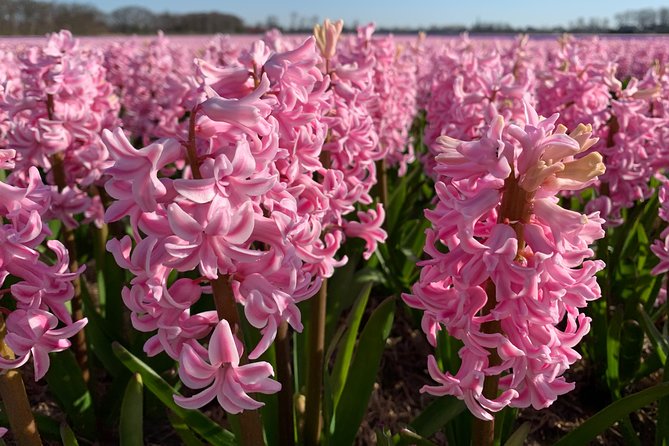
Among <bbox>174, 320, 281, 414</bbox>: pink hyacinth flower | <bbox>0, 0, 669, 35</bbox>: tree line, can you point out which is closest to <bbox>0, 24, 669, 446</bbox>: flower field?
<bbox>174, 320, 281, 414</bbox>: pink hyacinth flower

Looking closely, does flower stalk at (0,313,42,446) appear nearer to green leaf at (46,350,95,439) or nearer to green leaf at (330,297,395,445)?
green leaf at (46,350,95,439)

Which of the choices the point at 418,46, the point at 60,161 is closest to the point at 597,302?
the point at 60,161

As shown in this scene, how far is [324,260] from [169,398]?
64 centimetres

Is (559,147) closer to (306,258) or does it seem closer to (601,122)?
(306,258)

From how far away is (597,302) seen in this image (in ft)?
9.18

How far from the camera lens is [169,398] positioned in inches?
72.4

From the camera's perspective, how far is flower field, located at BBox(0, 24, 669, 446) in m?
1.18

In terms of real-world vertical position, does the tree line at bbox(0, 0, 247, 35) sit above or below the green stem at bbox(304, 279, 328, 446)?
above

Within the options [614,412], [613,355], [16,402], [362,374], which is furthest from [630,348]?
[16,402]

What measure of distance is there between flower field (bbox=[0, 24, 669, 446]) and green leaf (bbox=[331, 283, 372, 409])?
0.6 inches

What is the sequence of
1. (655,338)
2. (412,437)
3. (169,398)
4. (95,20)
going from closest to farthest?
(412,437), (169,398), (655,338), (95,20)

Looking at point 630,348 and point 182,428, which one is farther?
point 630,348

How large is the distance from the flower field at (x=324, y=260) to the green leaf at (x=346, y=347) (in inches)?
0.6

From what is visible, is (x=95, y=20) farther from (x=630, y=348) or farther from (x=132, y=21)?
(x=630, y=348)
